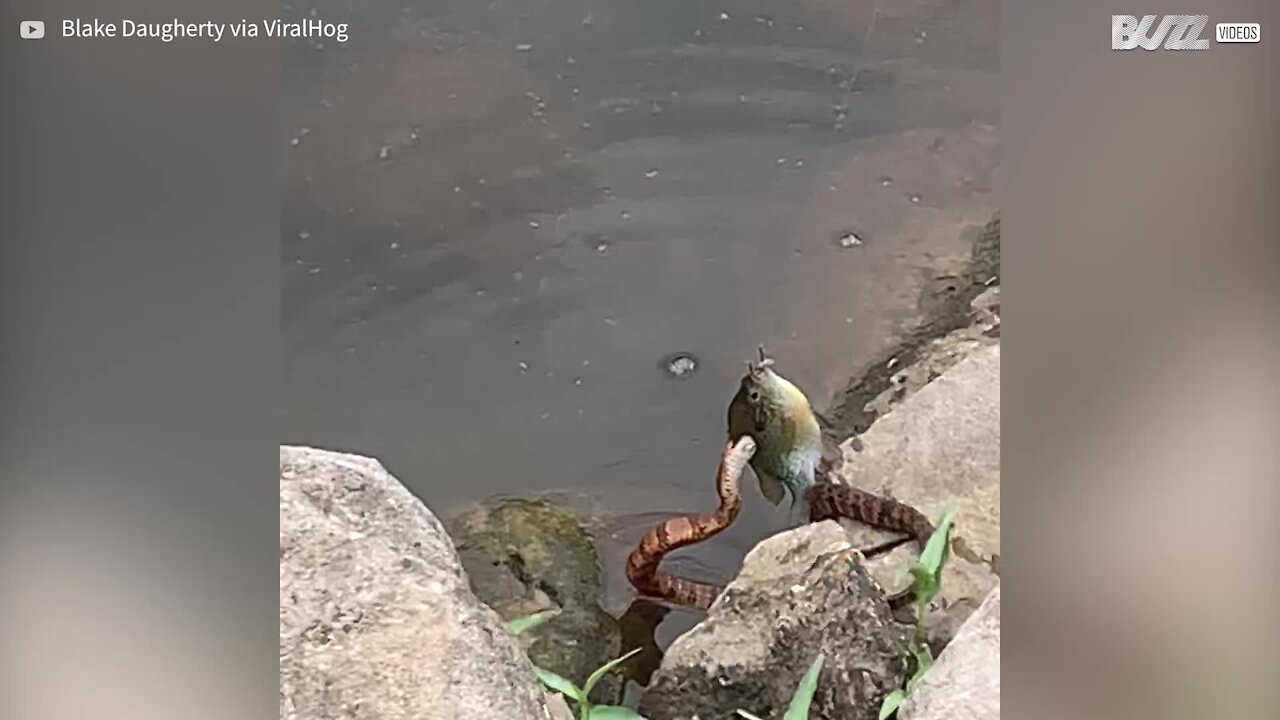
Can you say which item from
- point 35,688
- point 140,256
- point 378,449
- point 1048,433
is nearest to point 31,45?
point 140,256

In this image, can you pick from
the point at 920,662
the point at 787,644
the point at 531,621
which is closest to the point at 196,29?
the point at 531,621

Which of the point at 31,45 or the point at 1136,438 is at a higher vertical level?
the point at 31,45

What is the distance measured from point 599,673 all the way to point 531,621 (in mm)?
118

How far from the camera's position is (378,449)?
1656 millimetres

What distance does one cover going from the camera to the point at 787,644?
5.42 feet

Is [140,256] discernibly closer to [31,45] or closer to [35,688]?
[31,45]

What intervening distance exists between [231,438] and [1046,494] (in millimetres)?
1128

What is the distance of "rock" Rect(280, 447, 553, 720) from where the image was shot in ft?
5.32

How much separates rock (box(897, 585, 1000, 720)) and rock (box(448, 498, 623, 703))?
0.43m

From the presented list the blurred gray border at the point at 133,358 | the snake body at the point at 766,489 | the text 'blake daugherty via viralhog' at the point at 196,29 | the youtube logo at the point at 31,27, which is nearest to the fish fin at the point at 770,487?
the snake body at the point at 766,489

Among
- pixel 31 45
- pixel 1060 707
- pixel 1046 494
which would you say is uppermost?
pixel 31 45

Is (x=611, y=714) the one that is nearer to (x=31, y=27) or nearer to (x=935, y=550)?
(x=935, y=550)

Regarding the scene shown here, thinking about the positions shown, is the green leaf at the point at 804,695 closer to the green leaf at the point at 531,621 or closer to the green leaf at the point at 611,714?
the green leaf at the point at 611,714

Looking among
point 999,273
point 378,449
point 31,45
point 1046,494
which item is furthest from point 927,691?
point 31,45
